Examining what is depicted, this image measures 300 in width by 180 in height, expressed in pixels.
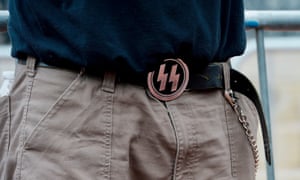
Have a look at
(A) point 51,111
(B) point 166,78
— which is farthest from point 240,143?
(A) point 51,111

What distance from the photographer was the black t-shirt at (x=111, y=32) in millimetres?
1433

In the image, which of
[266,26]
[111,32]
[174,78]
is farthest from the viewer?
[266,26]

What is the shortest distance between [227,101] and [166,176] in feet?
0.89

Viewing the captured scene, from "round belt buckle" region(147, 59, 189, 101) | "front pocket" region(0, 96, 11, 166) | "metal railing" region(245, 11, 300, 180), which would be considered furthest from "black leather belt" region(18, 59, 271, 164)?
"metal railing" region(245, 11, 300, 180)

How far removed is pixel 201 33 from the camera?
1.52 metres

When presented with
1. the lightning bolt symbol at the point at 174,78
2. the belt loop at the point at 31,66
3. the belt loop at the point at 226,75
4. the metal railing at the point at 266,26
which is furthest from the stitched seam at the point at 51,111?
the metal railing at the point at 266,26

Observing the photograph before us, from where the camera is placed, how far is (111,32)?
1.44m

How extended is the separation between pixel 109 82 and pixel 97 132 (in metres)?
0.12

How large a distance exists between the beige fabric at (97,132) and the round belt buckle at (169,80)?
0.07ft

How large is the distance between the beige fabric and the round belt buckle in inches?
0.8

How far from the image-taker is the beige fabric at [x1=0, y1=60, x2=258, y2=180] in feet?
4.68

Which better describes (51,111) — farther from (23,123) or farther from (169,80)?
(169,80)

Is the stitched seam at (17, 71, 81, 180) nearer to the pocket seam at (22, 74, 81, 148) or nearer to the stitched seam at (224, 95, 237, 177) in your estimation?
the pocket seam at (22, 74, 81, 148)

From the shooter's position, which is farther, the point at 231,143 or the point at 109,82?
the point at 231,143
